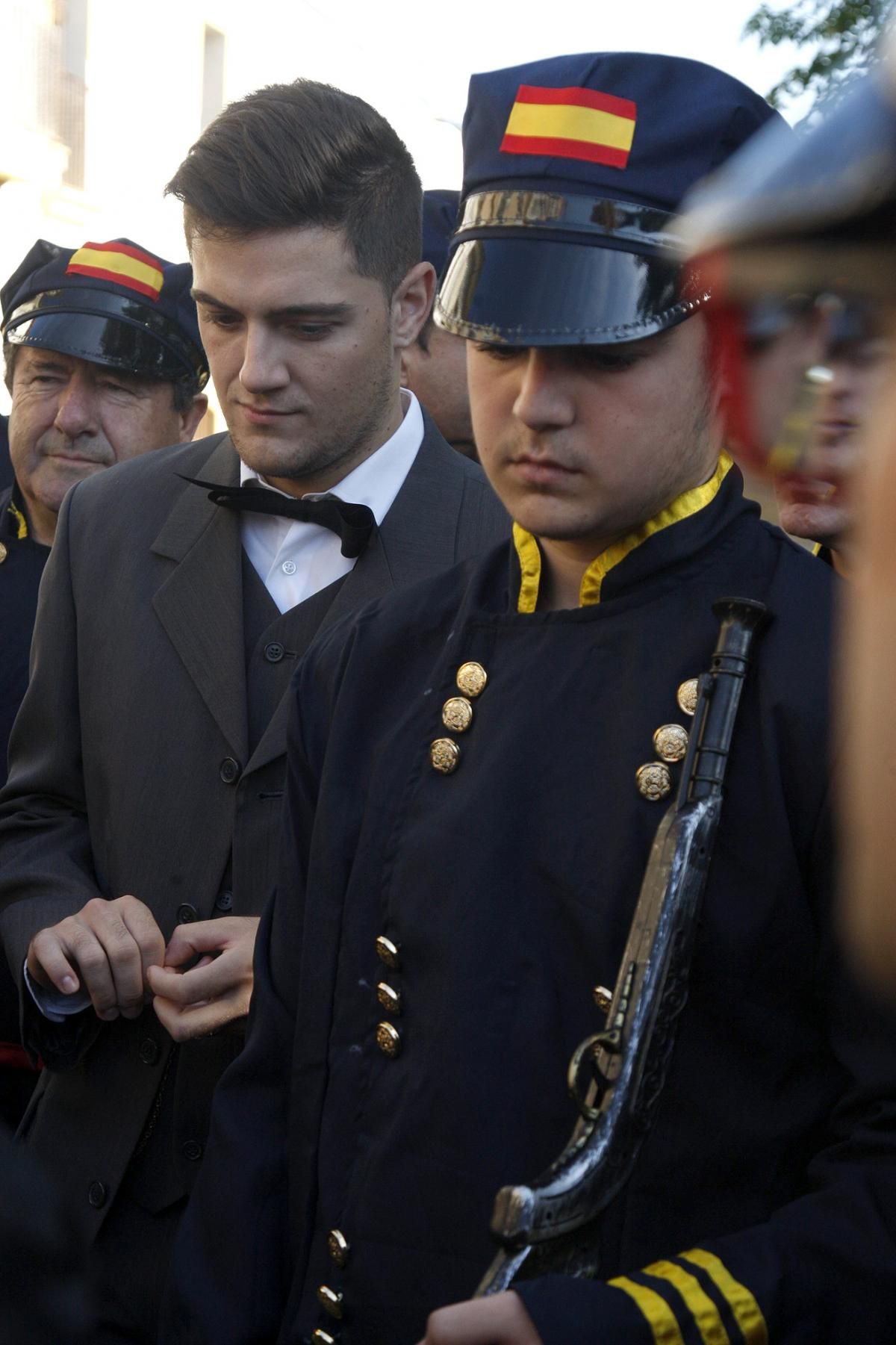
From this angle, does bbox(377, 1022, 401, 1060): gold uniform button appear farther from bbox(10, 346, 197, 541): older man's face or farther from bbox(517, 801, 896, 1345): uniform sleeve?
bbox(10, 346, 197, 541): older man's face

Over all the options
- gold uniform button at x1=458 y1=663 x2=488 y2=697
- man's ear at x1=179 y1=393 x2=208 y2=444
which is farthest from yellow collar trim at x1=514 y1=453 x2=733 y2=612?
man's ear at x1=179 y1=393 x2=208 y2=444

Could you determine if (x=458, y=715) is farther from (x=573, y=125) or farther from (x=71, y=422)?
(x=71, y=422)

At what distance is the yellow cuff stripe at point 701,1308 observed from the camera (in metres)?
1.60

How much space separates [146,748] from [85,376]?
1.58 meters

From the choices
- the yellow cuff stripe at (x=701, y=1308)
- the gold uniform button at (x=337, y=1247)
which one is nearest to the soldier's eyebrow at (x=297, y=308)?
the gold uniform button at (x=337, y=1247)

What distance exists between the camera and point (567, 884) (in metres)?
1.81

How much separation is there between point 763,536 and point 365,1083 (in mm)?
805

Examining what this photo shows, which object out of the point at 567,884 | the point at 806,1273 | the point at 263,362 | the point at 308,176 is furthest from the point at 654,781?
the point at 308,176

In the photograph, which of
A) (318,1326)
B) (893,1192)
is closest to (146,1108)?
(318,1326)

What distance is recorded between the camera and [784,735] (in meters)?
1.74

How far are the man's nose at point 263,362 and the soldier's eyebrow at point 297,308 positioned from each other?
0.12ft

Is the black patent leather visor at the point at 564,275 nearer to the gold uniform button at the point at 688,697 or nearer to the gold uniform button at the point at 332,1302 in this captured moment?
the gold uniform button at the point at 688,697

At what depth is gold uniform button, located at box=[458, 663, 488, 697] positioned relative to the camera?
6.48ft

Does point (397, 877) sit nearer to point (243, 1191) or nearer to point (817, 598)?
point (243, 1191)
